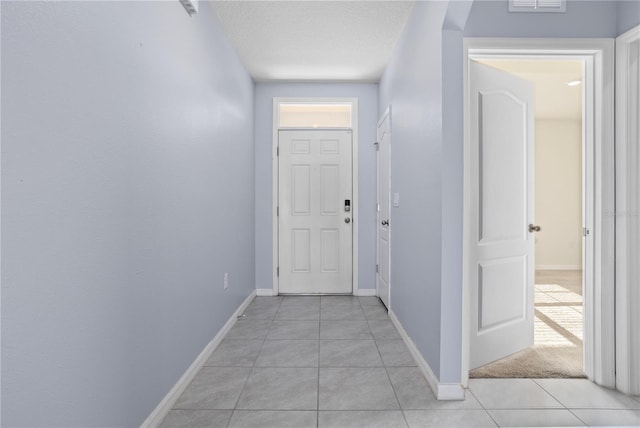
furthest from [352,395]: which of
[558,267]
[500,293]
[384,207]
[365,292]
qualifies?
[558,267]

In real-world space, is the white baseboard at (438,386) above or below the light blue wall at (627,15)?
below

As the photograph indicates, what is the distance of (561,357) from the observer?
2.52 metres

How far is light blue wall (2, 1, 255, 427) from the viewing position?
96cm

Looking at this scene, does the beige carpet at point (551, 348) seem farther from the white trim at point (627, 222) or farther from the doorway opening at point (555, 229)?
the white trim at point (627, 222)

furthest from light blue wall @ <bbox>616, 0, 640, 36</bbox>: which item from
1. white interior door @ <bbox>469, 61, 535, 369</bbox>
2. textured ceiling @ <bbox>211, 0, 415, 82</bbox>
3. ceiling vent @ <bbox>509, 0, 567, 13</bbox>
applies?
textured ceiling @ <bbox>211, 0, 415, 82</bbox>

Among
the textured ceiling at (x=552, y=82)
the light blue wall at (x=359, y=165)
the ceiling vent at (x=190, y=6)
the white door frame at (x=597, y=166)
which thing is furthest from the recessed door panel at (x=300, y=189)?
the white door frame at (x=597, y=166)

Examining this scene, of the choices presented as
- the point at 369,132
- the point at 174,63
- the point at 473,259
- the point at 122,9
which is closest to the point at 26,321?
the point at 122,9

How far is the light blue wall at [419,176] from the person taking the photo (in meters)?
2.07

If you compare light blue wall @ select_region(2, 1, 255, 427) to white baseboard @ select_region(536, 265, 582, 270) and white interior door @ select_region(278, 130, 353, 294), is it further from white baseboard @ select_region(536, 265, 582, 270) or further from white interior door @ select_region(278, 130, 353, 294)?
white baseboard @ select_region(536, 265, 582, 270)

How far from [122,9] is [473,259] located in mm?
2220

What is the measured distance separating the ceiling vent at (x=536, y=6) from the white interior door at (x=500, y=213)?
347mm

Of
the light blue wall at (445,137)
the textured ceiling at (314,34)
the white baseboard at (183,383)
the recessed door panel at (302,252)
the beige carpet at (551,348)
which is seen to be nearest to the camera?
the white baseboard at (183,383)

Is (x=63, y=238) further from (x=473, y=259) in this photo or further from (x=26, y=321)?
(x=473, y=259)

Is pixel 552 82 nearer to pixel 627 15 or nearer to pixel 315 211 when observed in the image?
pixel 627 15
